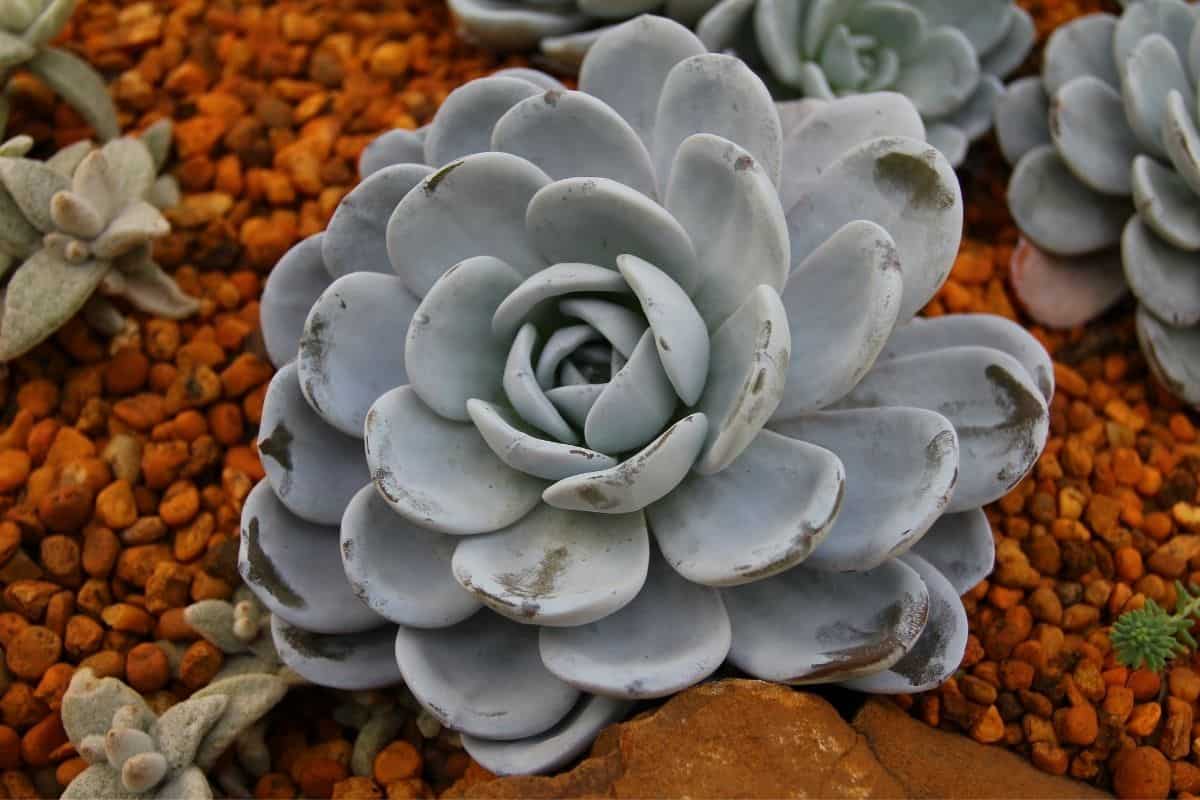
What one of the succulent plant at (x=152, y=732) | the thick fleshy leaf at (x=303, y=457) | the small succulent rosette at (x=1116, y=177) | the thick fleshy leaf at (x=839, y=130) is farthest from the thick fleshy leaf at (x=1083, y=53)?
the succulent plant at (x=152, y=732)

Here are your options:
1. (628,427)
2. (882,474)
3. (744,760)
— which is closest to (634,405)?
(628,427)

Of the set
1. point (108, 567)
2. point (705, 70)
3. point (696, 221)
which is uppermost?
point (705, 70)

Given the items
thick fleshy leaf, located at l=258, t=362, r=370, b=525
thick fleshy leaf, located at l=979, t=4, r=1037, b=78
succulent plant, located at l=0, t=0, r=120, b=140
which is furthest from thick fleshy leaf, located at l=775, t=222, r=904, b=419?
succulent plant, located at l=0, t=0, r=120, b=140

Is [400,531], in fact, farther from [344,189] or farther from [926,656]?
[344,189]

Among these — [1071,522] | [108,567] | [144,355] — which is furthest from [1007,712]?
[144,355]

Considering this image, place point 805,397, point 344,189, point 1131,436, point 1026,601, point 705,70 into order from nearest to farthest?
1. point 805,397
2. point 705,70
3. point 1026,601
4. point 1131,436
5. point 344,189

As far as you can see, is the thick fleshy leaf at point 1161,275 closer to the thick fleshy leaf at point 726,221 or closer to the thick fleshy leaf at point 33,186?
the thick fleshy leaf at point 726,221
